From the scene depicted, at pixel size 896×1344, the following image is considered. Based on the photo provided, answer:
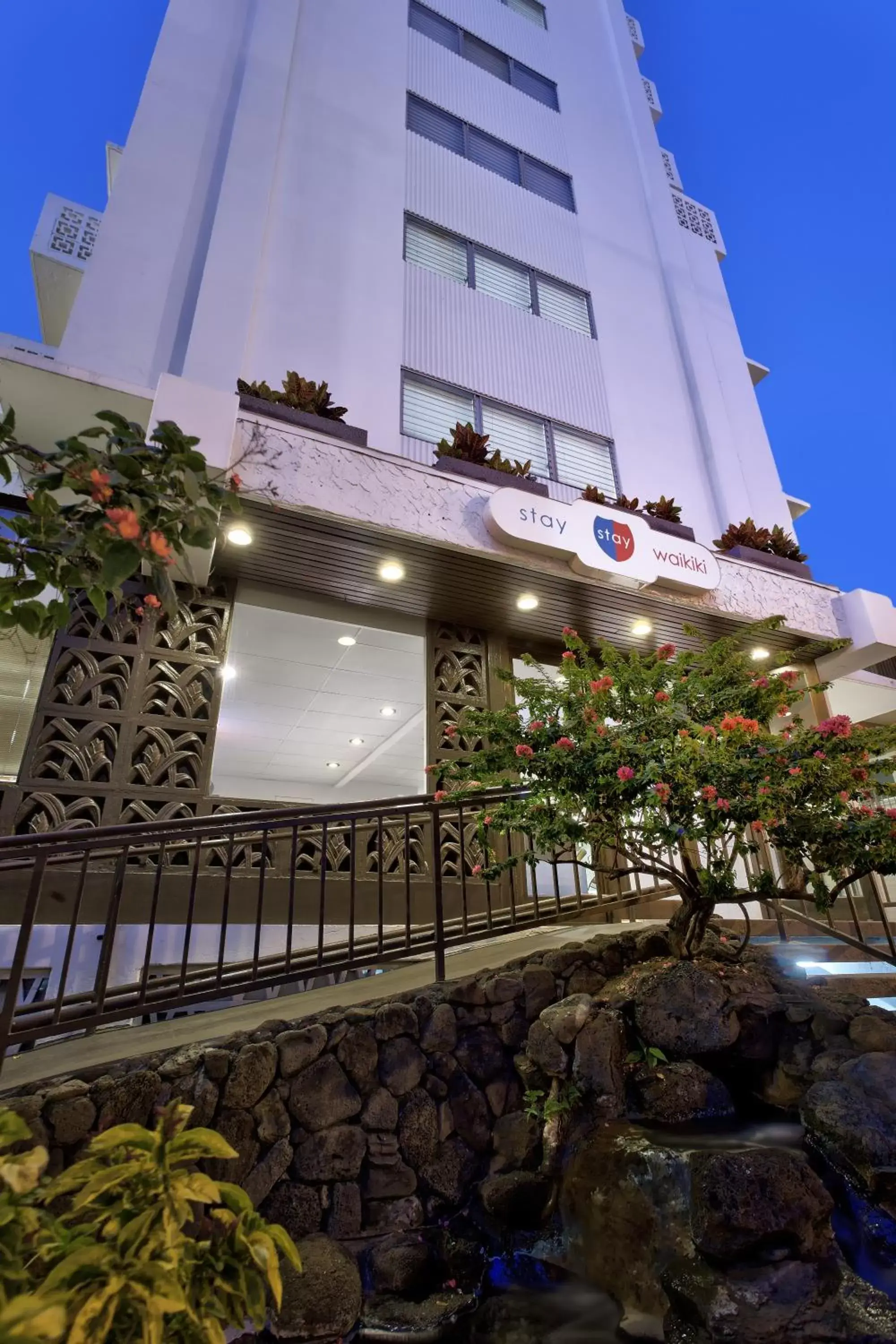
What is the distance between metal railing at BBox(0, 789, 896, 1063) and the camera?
123 inches

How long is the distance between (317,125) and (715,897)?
8.97 m

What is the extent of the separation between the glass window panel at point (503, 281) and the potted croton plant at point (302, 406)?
12.5 ft

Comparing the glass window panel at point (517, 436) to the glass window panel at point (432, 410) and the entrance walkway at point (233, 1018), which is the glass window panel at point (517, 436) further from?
the entrance walkway at point (233, 1018)

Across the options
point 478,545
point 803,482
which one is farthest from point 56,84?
point 478,545

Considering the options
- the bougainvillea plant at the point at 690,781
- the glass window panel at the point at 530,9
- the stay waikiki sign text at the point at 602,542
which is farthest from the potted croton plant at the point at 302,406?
the glass window panel at the point at 530,9

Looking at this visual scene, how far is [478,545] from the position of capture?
572cm

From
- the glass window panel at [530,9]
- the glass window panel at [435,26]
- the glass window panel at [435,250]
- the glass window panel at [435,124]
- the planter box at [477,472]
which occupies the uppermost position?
the glass window panel at [530,9]

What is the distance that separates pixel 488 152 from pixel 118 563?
34.6 feet

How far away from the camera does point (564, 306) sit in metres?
9.16

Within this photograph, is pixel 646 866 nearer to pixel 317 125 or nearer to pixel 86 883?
pixel 86 883

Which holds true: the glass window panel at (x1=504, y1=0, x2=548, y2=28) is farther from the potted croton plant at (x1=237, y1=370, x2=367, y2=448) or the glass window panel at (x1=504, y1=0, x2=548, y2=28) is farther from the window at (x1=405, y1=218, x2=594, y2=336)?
the potted croton plant at (x1=237, y1=370, x2=367, y2=448)

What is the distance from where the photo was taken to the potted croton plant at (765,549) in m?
7.41

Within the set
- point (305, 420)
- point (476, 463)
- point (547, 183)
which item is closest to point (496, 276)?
point (547, 183)

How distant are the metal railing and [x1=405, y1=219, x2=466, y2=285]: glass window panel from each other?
6.39 metres
